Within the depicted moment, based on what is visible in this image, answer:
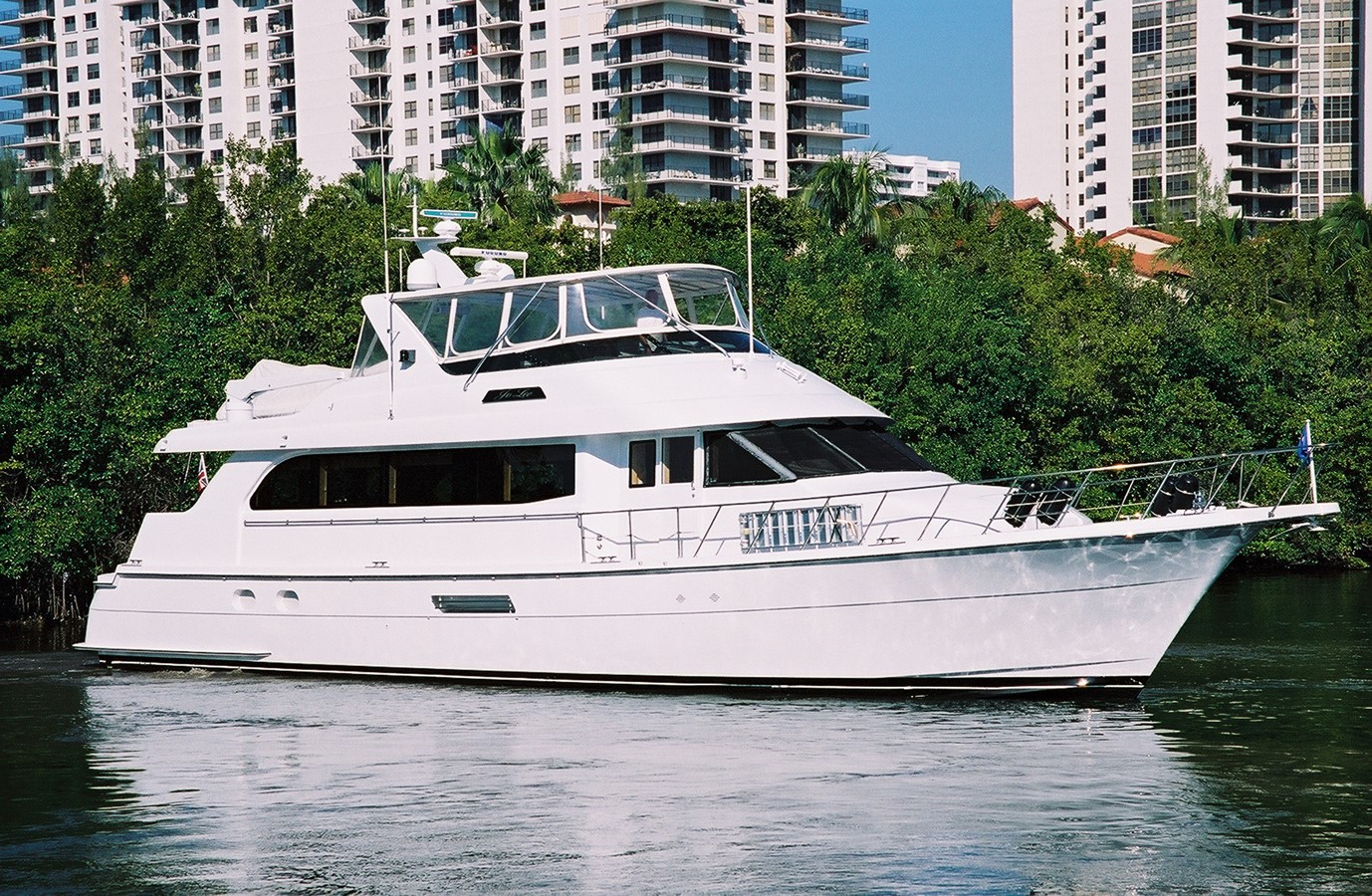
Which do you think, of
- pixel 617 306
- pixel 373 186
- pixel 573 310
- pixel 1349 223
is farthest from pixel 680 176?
pixel 573 310

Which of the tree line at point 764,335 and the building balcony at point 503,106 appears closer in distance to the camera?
the tree line at point 764,335

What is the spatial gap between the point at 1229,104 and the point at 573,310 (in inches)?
3334

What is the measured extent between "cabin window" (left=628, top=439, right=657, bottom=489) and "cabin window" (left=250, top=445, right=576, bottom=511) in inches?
28.2

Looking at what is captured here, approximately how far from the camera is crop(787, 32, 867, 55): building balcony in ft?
302

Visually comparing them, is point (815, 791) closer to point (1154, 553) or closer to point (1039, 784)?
point (1039, 784)

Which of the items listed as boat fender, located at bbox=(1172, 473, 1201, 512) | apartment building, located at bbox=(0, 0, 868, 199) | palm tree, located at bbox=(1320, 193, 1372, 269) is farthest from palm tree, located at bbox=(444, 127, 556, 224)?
boat fender, located at bbox=(1172, 473, 1201, 512)

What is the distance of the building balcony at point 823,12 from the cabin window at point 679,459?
7648 centimetres

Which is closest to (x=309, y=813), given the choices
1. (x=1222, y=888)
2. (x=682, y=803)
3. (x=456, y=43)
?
(x=682, y=803)

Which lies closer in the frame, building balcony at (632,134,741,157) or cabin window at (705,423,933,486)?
cabin window at (705,423,933,486)

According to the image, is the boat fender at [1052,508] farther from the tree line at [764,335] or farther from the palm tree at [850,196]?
the palm tree at [850,196]

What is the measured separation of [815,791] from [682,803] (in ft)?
3.91

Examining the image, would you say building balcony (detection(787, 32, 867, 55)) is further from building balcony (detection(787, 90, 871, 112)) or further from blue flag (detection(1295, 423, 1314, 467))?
blue flag (detection(1295, 423, 1314, 467))

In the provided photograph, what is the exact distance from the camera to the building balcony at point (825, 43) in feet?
302

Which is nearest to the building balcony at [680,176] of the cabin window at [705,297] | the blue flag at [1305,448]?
the cabin window at [705,297]
